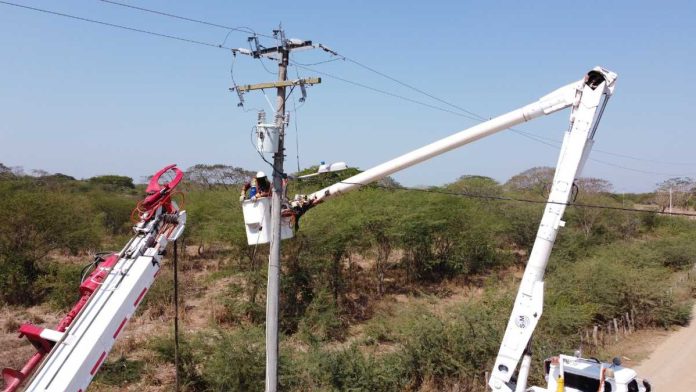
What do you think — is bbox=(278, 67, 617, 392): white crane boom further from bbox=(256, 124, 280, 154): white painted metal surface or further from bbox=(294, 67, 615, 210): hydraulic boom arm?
bbox=(256, 124, 280, 154): white painted metal surface

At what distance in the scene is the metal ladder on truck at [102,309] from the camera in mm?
4852

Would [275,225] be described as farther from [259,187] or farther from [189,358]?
[189,358]

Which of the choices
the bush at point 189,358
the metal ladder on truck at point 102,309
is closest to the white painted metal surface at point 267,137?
the metal ladder on truck at point 102,309

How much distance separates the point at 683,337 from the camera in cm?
1622

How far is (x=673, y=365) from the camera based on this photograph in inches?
540

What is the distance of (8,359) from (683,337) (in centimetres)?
2126

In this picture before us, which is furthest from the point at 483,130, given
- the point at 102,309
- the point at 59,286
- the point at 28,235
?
the point at 28,235

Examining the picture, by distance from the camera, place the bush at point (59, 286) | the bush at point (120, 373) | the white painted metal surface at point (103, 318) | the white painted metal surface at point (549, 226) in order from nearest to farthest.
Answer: the white painted metal surface at point (103, 318)
the white painted metal surface at point (549, 226)
the bush at point (120, 373)
the bush at point (59, 286)

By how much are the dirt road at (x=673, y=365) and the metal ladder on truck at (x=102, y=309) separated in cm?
1279

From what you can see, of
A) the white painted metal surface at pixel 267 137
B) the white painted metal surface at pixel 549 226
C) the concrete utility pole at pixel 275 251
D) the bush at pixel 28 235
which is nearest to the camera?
the white painted metal surface at pixel 549 226

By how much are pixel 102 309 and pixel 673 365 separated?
50.4 ft

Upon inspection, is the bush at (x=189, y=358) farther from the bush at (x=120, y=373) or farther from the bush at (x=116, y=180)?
the bush at (x=116, y=180)

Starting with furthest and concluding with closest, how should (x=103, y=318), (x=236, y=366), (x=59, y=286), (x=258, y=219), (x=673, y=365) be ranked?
(x=59, y=286), (x=673, y=365), (x=236, y=366), (x=258, y=219), (x=103, y=318)

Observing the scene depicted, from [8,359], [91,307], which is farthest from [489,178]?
[91,307]
